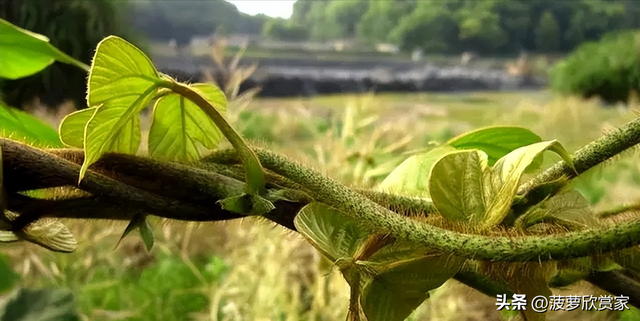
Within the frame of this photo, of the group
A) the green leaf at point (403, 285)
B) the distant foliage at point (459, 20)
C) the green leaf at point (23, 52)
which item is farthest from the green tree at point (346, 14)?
the green leaf at point (403, 285)

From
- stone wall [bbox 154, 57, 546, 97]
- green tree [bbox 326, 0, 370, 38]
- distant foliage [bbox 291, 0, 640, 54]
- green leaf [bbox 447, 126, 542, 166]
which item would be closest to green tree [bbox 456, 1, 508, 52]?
distant foliage [bbox 291, 0, 640, 54]

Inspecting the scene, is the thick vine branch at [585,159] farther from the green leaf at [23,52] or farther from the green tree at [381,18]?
the green tree at [381,18]

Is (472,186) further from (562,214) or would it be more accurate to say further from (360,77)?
(360,77)

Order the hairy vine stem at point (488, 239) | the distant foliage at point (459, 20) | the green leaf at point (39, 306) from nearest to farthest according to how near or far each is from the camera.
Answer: the hairy vine stem at point (488, 239)
the green leaf at point (39, 306)
the distant foliage at point (459, 20)

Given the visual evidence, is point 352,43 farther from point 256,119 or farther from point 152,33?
point 152,33

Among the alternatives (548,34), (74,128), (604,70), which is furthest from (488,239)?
(604,70)

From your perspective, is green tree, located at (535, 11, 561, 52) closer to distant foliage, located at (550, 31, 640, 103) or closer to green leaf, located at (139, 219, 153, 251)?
distant foliage, located at (550, 31, 640, 103)
